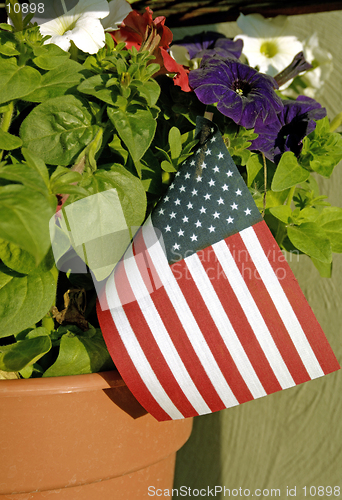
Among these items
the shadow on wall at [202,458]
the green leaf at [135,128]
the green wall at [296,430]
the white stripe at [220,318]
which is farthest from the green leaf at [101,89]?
the shadow on wall at [202,458]

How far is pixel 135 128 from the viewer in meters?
0.48

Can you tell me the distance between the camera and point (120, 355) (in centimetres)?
50

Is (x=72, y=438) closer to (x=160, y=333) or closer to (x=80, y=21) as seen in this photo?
(x=160, y=333)

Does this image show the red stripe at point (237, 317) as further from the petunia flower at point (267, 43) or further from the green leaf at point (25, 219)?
the petunia flower at point (267, 43)

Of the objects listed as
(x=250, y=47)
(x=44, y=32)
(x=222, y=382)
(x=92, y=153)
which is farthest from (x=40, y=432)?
(x=250, y=47)

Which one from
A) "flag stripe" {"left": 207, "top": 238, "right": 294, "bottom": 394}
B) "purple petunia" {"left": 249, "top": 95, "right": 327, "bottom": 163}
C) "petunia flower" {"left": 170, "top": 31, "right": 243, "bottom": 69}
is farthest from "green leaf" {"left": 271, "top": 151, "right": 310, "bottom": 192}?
"petunia flower" {"left": 170, "top": 31, "right": 243, "bottom": 69}

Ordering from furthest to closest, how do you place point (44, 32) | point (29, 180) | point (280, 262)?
1. point (44, 32)
2. point (280, 262)
3. point (29, 180)

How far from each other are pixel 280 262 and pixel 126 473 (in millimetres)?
374

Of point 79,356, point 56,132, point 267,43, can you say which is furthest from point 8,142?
point 267,43

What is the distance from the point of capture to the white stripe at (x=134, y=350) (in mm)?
499

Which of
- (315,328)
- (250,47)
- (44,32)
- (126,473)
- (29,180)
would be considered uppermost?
(44,32)

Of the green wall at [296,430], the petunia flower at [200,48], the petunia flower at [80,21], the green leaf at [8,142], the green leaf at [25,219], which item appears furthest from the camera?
the green wall at [296,430]

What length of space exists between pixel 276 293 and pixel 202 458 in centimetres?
64

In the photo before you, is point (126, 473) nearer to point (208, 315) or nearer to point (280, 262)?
point (208, 315)
